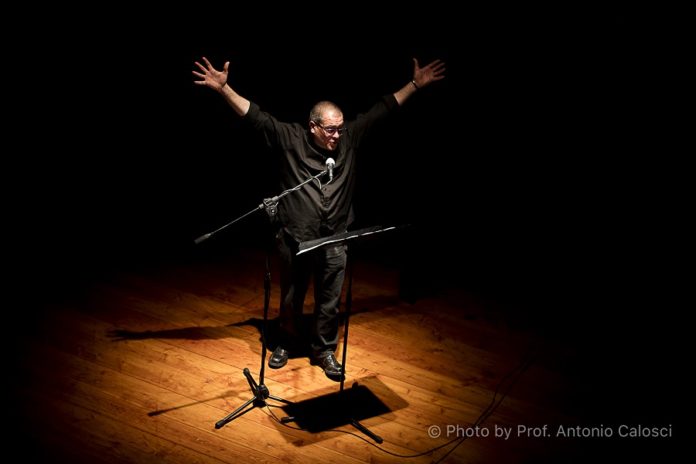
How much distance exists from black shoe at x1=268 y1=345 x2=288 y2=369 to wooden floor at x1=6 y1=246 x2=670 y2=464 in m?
0.06

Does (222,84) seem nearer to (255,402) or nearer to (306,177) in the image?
(306,177)

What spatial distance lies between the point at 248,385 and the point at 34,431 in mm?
1140

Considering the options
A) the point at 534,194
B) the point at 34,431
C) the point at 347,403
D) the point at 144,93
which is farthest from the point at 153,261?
the point at 534,194

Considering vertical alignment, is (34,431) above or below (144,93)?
below

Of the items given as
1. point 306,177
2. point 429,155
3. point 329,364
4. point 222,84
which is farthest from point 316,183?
point 429,155

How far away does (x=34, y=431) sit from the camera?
9.62 ft

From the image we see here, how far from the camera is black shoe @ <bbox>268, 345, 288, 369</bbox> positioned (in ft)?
11.9

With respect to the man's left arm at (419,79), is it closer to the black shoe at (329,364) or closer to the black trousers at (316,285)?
the black trousers at (316,285)

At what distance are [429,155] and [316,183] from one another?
1850mm

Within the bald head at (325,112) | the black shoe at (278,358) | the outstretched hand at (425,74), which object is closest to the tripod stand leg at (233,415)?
the black shoe at (278,358)

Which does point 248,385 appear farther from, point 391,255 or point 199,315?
point 391,255

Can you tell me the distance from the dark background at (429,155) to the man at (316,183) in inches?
42.9

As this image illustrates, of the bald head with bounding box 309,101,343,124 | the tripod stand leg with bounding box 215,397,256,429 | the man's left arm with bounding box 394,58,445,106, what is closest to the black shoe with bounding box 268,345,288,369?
the tripod stand leg with bounding box 215,397,256,429

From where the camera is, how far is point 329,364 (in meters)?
3.57
